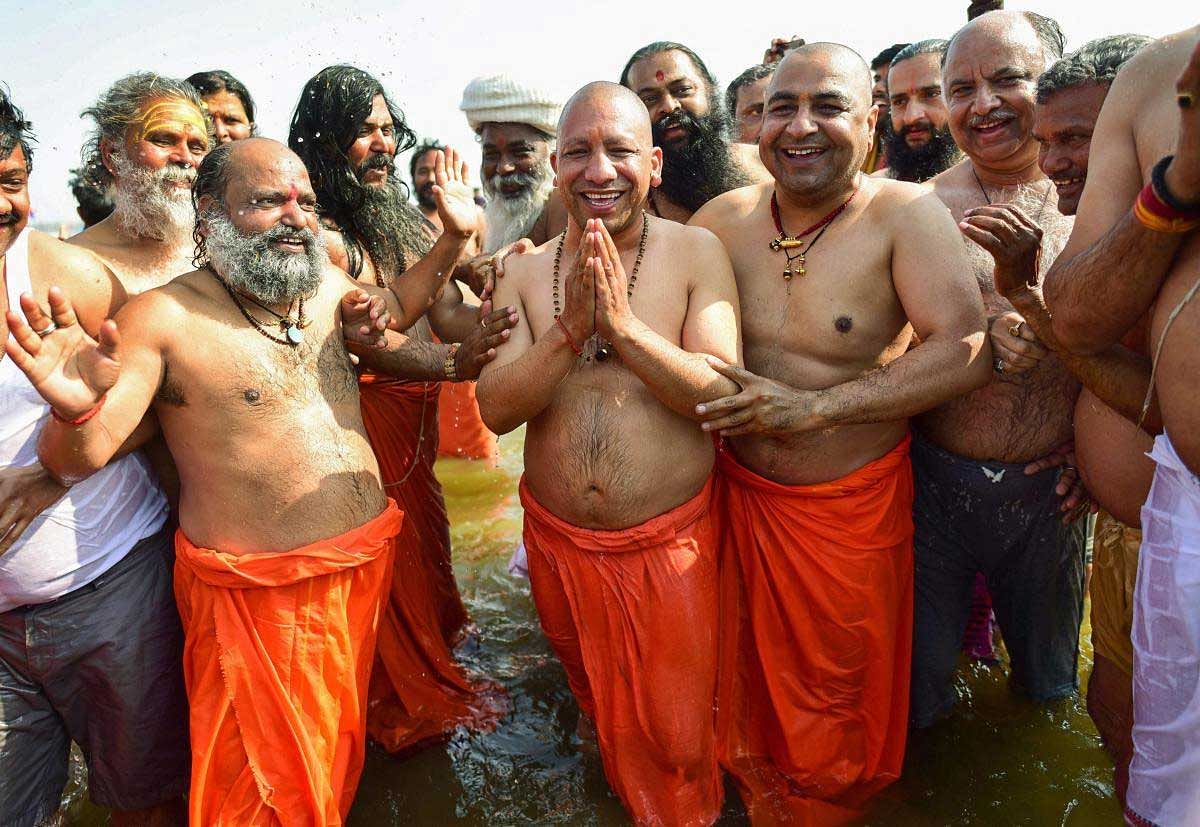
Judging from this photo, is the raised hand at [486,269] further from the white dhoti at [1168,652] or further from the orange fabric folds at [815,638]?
the white dhoti at [1168,652]

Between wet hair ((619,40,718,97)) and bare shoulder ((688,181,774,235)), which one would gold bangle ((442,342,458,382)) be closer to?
bare shoulder ((688,181,774,235))

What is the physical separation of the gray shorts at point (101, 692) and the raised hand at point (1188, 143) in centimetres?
332

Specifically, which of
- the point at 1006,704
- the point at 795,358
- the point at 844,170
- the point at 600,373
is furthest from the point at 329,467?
the point at 1006,704

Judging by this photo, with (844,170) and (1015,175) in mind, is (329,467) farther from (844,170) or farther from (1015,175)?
(1015,175)

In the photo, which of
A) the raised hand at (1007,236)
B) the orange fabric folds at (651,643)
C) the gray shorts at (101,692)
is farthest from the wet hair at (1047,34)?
the gray shorts at (101,692)

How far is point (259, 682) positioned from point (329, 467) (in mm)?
743

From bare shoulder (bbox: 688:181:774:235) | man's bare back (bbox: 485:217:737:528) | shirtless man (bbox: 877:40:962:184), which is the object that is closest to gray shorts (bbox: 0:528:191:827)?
man's bare back (bbox: 485:217:737:528)

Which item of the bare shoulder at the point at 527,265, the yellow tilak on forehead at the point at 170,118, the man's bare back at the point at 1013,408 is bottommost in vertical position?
the man's bare back at the point at 1013,408

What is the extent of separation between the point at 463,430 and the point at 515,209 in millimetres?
3347

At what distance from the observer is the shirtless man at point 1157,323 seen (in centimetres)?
207

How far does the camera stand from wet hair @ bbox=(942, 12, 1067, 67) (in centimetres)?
361

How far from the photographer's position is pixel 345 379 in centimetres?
324

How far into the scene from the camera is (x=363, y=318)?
10.8ft

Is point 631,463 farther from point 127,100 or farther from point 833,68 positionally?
point 127,100
